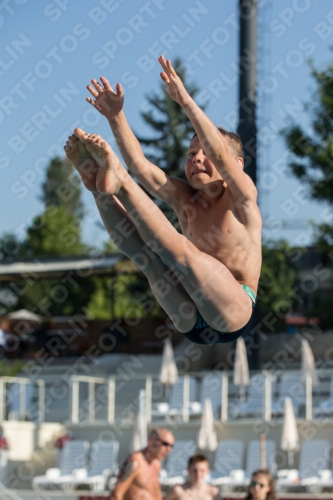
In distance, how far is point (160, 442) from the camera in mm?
8828

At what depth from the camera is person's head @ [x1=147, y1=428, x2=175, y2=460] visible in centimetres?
877

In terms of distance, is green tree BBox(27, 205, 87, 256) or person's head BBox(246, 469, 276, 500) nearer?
person's head BBox(246, 469, 276, 500)

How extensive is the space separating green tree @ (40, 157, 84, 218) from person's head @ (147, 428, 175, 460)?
46.0 metres

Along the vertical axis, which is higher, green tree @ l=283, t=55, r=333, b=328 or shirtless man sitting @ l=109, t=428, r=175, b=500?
green tree @ l=283, t=55, r=333, b=328

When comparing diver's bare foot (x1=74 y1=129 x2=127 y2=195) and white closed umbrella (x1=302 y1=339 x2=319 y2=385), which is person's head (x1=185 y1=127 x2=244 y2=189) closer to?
diver's bare foot (x1=74 y1=129 x2=127 y2=195)

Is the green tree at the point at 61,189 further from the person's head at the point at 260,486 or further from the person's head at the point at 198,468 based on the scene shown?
the person's head at the point at 260,486

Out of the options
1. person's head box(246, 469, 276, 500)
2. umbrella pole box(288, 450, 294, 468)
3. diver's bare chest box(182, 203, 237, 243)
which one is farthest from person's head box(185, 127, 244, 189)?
umbrella pole box(288, 450, 294, 468)

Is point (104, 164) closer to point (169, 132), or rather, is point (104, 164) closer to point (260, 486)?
point (260, 486)

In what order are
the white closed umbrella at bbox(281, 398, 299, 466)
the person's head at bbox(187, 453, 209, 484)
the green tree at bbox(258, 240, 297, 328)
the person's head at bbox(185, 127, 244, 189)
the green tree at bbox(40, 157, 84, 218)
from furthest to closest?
the green tree at bbox(40, 157, 84, 218), the green tree at bbox(258, 240, 297, 328), the white closed umbrella at bbox(281, 398, 299, 466), the person's head at bbox(187, 453, 209, 484), the person's head at bbox(185, 127, 244, 189)

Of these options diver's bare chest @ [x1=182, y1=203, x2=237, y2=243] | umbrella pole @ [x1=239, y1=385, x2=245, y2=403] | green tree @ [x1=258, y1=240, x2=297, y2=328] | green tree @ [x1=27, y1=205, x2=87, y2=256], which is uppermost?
green tree @ [x1=27, y1=205, x2=87, y2=256]

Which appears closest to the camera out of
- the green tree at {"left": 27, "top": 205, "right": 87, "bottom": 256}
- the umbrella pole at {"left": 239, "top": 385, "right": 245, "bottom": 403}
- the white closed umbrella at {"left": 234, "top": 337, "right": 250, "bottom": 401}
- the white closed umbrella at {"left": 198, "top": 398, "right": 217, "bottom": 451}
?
the white closed umbrella at {"left": 198, "top": 398, "right": 217, "bottom": 451}

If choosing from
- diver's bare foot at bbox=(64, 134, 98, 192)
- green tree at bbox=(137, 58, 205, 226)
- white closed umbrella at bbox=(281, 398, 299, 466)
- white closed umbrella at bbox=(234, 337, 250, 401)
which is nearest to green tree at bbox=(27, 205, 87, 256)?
green tree at bbox=(137, 58, 205, 226)

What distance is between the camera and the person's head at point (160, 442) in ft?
28.8

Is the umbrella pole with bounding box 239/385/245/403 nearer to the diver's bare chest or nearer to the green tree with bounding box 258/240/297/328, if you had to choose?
the green tree with bounding box 258/240/297/328
